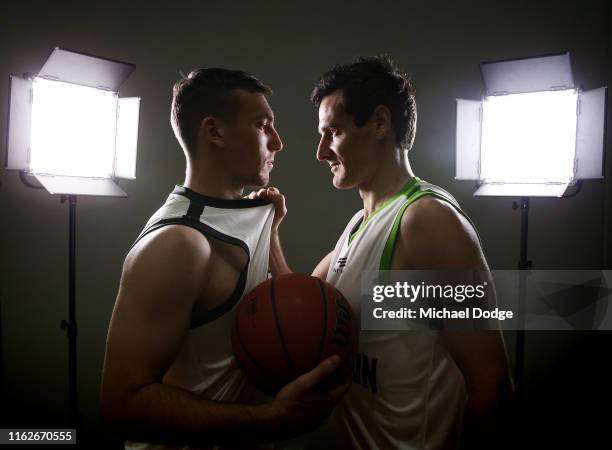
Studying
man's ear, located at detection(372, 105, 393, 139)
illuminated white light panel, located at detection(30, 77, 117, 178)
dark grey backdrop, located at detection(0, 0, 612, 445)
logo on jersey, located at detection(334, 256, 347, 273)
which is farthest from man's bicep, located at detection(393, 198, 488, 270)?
illuminated white light panel, located at detection(30, 77, 117, 178)

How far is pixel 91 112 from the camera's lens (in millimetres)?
1629

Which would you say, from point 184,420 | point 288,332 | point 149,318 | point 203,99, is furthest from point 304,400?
point 203,99

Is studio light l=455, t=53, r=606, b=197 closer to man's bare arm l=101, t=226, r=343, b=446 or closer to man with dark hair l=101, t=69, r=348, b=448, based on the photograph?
man with dark hair l=101, t=69, r=348, b=448

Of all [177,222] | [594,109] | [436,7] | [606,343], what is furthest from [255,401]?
[436,7]

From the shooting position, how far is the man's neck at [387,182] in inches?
51.0

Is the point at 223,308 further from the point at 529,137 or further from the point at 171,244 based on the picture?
the point at 529,137

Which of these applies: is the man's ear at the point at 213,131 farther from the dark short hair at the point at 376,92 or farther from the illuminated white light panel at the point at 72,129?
the illuminated white light panel at the point at 72,129

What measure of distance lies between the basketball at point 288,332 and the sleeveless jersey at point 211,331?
0.08 meters

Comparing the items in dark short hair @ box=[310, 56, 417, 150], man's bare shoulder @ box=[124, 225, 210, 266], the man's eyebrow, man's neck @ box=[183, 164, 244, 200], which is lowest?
man's bare shoulder @ box=[124, 225, 210, 266]

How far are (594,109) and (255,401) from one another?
5.00 feet

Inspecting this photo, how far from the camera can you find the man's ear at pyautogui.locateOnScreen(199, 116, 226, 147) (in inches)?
47.7

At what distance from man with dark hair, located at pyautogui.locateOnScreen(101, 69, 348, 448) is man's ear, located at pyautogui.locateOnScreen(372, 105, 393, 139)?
33cm

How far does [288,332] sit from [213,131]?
653 mm

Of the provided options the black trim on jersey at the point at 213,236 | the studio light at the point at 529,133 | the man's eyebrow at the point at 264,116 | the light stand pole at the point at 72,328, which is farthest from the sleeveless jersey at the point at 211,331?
the studio light at the point at 529,133
